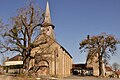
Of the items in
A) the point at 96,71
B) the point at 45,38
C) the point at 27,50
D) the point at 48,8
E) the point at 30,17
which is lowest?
the point at 96,71

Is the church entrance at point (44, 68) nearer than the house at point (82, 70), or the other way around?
the church entrance at point (44, 68)

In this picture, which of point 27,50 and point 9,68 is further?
point 9,68

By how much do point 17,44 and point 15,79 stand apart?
767 centimetres

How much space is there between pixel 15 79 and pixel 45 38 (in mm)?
10885

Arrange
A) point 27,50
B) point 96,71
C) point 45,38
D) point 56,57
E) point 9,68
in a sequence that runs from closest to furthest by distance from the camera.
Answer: point 27,50, point 45,38, point 56,57, point 9,68, point 96,71

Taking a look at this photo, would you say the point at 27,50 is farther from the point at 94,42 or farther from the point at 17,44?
the point at 94,42

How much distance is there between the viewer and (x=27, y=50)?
3122cm

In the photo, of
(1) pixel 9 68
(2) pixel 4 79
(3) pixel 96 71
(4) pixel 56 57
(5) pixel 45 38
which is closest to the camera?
(2) pixel 4 79

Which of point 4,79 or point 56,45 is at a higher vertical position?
point 56,45

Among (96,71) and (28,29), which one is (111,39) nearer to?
(96,71)

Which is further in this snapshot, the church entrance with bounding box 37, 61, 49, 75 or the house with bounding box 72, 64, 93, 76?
the house with bounding box 72, 64, 93, 76

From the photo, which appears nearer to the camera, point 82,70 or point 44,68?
point 44,68

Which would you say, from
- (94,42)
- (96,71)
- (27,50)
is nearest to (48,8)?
(94,42)

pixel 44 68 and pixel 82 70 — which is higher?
pixel 44 68
